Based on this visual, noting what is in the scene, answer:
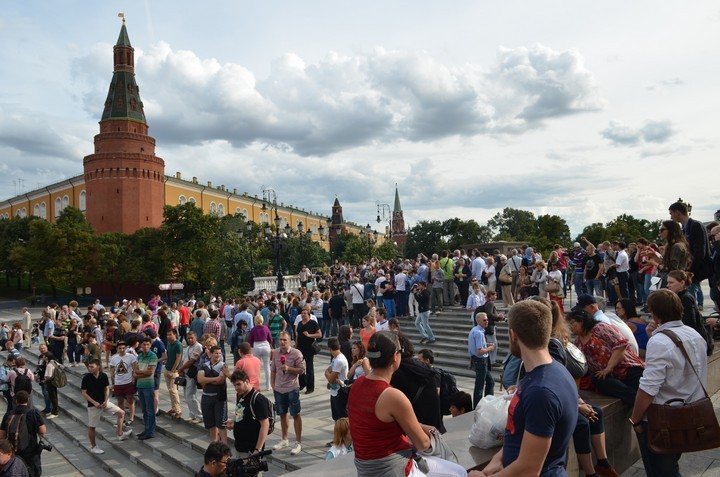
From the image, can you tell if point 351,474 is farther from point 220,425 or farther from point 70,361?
point 70,361

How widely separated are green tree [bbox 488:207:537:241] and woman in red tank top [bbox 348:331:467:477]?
8082 centimetres

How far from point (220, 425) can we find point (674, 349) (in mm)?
6935

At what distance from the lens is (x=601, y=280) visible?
1528cm

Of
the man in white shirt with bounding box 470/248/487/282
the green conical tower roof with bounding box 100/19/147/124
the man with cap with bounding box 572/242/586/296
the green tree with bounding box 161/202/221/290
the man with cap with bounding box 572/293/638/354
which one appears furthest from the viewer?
the green conical tower roof with bounding box 100/19/147/124

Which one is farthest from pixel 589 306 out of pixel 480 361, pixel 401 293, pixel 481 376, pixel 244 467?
pixel 401 293

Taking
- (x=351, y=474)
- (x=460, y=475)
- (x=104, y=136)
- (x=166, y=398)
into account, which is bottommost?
(x=166, y=398)

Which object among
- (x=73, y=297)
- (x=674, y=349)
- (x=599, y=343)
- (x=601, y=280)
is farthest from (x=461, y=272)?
(x=73, y=297)

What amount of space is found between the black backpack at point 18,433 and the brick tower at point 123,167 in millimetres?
68555

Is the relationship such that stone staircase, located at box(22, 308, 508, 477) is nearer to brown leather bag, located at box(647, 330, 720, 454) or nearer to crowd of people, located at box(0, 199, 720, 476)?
crowd of people, located at box(0, 199, 720, 476)

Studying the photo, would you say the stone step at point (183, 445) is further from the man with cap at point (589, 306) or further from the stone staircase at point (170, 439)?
the man with cap at point (589, 306)

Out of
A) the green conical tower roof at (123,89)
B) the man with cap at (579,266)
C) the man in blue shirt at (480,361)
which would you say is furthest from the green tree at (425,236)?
the man in blue shirt at (480,361)

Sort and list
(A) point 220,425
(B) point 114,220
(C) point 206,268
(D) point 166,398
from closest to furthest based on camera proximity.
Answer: (A) point 220,425 < (D) point 166,398 < (C) point 206,268 < (B) point 114,220

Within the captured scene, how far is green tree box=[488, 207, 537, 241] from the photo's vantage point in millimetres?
82688

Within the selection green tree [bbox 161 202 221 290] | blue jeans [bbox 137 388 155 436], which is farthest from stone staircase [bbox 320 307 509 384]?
green tree [bbox 161 202 221 290]
